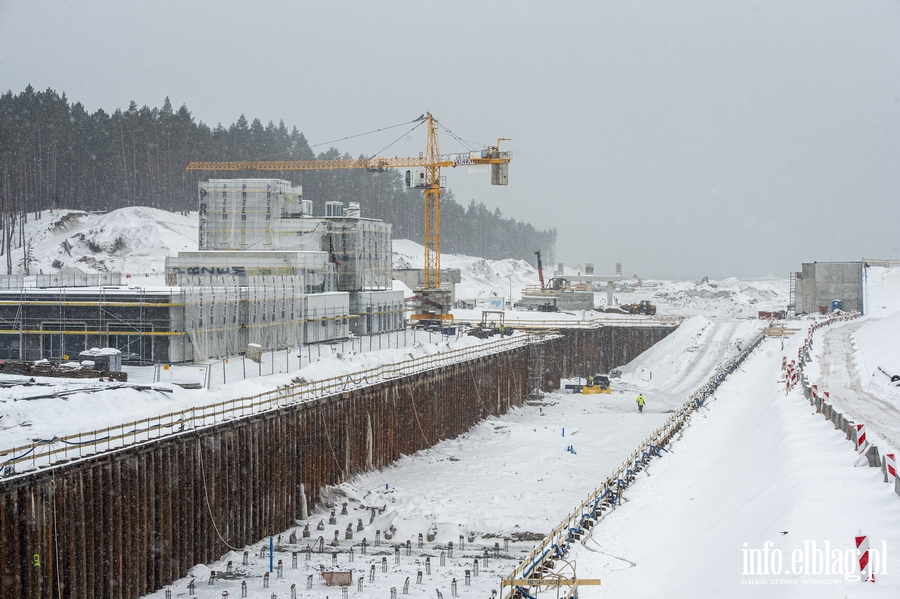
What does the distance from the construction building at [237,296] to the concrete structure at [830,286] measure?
2025 inches

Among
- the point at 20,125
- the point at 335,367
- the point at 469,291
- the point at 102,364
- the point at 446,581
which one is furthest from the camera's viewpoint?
the point at 469,291

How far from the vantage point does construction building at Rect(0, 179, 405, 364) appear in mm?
40250

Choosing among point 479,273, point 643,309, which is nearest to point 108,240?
point 643,309

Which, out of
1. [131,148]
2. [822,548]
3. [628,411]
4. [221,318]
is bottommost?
[628,411]

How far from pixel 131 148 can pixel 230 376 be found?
91.4 m

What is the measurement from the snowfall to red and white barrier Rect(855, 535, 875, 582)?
11 centimetres

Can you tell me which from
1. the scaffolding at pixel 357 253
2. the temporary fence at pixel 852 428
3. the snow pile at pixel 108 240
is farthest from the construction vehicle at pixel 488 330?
the snow pile at pixel 108 240

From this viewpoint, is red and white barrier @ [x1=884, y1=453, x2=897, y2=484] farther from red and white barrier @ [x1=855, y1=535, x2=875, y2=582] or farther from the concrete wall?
the concrete wall

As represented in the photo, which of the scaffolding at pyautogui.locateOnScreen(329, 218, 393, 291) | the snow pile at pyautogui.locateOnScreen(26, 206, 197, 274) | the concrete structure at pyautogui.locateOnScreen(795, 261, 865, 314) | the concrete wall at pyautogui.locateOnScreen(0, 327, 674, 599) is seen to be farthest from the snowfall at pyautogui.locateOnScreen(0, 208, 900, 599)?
the snow pile at pyautogui.locateOnScreen(26, 206, 197, 274)

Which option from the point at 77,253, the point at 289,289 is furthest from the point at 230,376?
the point at 77,253

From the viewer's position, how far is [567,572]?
734 inches

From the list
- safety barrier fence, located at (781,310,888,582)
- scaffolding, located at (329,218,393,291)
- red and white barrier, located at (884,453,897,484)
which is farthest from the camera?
scaffolding, located at (329,218,393,291)

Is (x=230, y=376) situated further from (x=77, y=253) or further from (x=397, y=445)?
(x=77, y=253)

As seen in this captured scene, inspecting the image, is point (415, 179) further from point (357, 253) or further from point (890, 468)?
point (890, 468)
